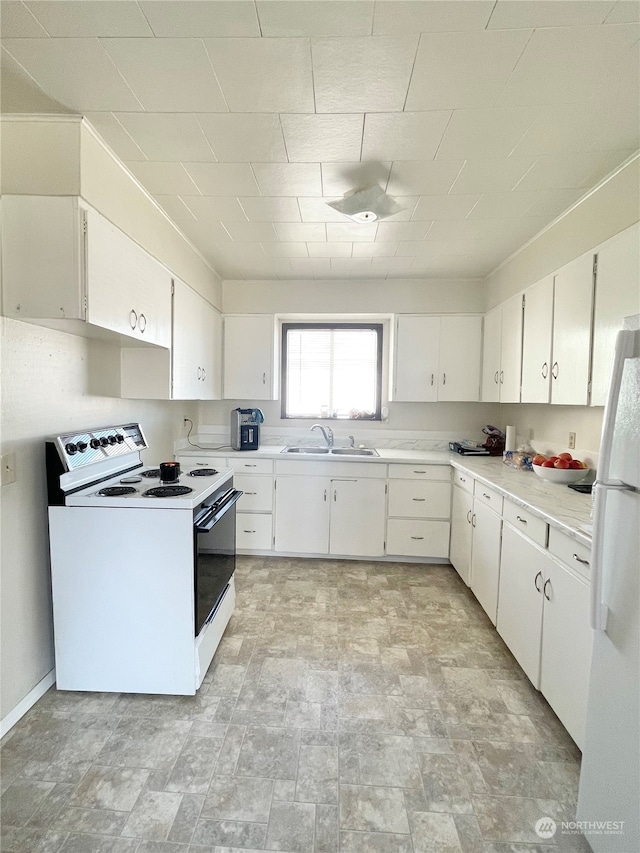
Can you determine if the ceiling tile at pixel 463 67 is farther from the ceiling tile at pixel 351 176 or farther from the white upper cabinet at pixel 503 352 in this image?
→ the white upper cabinet at pixel 503 352

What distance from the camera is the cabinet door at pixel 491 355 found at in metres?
3.05

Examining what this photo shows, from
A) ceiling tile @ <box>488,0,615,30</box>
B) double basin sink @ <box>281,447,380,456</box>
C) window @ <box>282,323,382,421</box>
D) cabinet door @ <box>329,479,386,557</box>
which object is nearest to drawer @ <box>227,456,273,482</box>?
double basin sink @ <box>281,447,380,456</box>

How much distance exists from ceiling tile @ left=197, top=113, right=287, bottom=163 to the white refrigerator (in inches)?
60.9

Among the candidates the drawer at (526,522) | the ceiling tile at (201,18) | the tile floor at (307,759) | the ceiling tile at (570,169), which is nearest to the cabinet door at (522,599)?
the drawer at (526,522)

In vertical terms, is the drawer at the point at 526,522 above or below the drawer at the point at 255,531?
above

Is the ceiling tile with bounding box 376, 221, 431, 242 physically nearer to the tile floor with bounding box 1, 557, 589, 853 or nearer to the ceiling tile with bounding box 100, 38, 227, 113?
the ceiling tile with bounding box 100, 38, 227, 113

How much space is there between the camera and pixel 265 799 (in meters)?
1.26

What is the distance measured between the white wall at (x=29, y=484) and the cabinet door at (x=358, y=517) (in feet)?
6.17

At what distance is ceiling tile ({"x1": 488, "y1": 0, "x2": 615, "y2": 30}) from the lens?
105 centimetres

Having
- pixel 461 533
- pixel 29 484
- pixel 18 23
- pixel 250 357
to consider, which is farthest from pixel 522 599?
pixel 18 23

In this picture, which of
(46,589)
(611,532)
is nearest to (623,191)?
(611,532)

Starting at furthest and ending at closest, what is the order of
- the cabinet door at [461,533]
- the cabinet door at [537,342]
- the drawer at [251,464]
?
the drawer at [251,464], the cabinet door at [461,533], the cabinet door at [537,342]

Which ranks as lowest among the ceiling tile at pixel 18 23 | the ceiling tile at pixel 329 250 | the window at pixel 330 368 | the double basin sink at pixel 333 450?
the double basin sink at pixel 333 450

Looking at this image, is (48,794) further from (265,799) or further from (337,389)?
(337,389)
